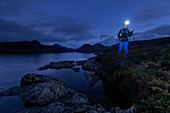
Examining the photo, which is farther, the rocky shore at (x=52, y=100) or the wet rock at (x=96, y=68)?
the wet rock at (x=96, y=68)

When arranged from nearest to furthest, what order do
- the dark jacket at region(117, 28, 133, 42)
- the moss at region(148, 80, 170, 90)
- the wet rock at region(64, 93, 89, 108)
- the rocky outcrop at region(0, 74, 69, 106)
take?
the moss at region(148, 80, 170, 90) < the wet rock at region(64, 93, 89, 108) < the rocky outcrop at region(0, 74, 69, 106) < the dark jacket at region(117, 28, 133, 42)

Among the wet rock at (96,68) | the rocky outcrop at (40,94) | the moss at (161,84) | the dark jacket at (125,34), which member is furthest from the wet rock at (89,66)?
the moss at (161,84)

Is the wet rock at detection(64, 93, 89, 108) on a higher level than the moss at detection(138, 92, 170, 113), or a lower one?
lower

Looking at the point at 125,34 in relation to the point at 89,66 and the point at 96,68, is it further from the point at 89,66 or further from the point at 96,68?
the point at 89,66

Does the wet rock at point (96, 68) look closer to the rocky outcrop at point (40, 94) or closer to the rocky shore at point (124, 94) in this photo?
the rocky shore at point (124, 94)

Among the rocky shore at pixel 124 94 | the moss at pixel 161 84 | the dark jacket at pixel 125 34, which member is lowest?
the rocky shore at pixel 124 94

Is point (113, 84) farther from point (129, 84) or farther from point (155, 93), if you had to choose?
point (155, 93)

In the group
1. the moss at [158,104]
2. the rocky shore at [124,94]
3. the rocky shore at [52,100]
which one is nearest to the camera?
the moss at [158,104]

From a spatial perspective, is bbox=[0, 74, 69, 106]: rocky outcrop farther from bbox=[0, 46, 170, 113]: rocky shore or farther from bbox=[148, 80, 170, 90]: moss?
bbox=[148, 80, 170, 90]: moss

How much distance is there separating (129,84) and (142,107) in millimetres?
2368

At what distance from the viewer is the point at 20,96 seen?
841 cm

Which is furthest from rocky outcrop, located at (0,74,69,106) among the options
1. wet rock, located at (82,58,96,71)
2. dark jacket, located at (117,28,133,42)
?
wet rock, located at (82,58,96,71)

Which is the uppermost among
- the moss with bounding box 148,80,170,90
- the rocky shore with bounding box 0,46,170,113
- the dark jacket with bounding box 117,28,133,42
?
the dark jacket with bounding box 117,28,133,42

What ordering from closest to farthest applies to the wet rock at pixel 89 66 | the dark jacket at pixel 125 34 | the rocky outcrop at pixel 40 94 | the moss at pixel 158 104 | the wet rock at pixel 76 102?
1. the moss at pixel 158 104
2. the wet rock at pixel 76 102
3. the rocky outcrop at pixel 40 94
4. the dark jacket at pixel 125 34
5. the wet rock at pixel 89 66
